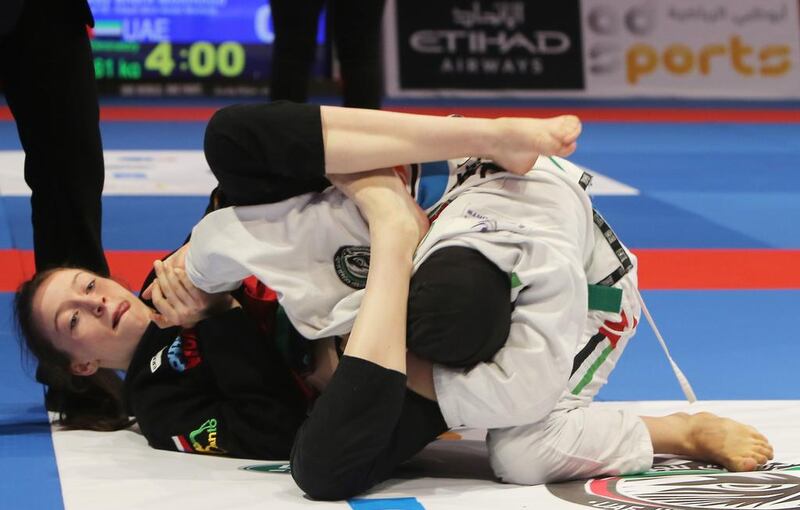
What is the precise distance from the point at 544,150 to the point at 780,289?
6.18 ft

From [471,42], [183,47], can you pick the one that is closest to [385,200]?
[471,42]

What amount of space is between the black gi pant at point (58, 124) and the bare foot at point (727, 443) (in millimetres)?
1318

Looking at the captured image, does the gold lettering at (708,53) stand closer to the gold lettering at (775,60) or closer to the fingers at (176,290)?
the gold lettering at (775,60)

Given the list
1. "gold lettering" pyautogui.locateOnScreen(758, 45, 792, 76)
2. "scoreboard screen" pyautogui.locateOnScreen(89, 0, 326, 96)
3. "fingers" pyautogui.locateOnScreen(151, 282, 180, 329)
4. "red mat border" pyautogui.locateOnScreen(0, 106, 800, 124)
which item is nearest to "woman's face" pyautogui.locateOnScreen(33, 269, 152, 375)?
"fingers" pyautogui.locateOnScreen(151, 282, 180, 329)

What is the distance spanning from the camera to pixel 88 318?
2416 millimetres

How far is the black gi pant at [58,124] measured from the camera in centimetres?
270

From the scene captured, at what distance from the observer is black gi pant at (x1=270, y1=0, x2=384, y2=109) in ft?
15.2

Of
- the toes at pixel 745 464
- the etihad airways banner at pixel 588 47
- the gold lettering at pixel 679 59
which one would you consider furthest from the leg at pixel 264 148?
the gold lettering at pixel 679 59

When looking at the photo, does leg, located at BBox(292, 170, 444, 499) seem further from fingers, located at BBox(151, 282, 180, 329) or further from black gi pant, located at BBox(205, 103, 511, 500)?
fingers, located at BBox(151, 282, 180, 329)

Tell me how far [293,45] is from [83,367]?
2.51 meters

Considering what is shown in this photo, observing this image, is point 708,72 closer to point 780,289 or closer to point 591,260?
point 780,289

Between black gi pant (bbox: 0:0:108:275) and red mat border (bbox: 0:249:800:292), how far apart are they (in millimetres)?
908

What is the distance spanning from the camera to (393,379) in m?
2.05

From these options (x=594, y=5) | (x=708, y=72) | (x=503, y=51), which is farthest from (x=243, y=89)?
(x=708, y=72)
